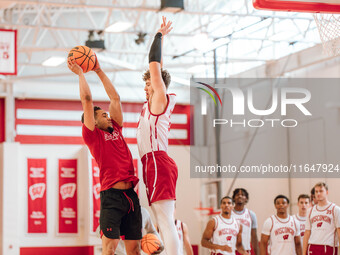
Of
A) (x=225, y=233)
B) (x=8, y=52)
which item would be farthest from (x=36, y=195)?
(x=225, y=233)

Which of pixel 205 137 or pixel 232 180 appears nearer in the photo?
pixel 232 180

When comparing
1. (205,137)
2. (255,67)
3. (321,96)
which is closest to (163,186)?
(321,96)

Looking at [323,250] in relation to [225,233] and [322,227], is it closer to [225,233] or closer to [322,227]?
[322,227]

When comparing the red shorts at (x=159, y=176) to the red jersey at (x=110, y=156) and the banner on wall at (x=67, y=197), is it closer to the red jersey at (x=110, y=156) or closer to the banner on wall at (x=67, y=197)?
the red jersey at (x=110, y=156)

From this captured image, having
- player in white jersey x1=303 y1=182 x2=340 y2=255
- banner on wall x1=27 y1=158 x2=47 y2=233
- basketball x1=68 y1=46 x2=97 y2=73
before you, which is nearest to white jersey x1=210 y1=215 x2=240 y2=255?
player in white jersey x1=303 y1=182 x2=340 y2=255

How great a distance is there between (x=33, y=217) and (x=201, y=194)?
5.08 meters

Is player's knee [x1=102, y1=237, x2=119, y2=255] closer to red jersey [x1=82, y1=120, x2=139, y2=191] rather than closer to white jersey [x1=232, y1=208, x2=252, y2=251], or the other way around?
red jersey [x1=82, y1=120, x2=139, y2=191]

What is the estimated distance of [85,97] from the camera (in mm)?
5828

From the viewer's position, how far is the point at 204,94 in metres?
18.7

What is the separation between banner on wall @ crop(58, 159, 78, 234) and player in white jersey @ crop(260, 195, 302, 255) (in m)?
8.77

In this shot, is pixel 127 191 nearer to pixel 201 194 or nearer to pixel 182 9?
pixel 182 9

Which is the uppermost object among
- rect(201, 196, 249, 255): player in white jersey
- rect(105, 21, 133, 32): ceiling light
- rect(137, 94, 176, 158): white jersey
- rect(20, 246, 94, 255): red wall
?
rect(105, 21, 133, 32): ceiling light

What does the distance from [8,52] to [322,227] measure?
6.58 m

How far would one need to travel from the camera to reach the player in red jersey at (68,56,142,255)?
5.85 metres
